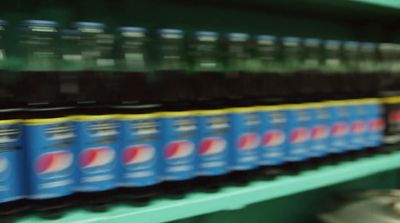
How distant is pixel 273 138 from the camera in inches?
37.6

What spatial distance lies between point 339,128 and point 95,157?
68 centimetres

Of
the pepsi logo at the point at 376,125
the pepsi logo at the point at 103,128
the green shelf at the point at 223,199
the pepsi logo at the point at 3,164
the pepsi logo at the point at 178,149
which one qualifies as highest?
the pepsi logo at the point at 103,128

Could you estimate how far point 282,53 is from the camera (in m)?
1.06

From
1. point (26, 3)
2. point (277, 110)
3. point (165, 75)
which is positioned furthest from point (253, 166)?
point (26, 3)

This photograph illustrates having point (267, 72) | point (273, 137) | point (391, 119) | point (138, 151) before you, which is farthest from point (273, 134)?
point (391, 119)

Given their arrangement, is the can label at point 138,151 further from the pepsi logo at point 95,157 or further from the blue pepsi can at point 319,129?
the blue pepsi can at point 319,129

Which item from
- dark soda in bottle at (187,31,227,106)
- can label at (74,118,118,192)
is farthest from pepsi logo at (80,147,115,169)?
dark soda in bottle at (187,31,227,106)

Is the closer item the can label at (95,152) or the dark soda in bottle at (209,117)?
the can label at (95,152)

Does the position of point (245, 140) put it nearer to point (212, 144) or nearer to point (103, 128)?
point (212, 144)

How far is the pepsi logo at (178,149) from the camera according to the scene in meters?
0.78

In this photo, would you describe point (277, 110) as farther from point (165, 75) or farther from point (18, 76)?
point (18, 76)

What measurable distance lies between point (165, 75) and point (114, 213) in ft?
0.96

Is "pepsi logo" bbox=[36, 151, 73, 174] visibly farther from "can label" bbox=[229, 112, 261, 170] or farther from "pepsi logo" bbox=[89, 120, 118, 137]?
"can label" bbox=[229, 112, 261, 170]

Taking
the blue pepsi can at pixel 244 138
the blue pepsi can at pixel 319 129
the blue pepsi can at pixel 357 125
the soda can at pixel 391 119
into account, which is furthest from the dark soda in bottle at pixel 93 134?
the soda can at pixel 391 119
